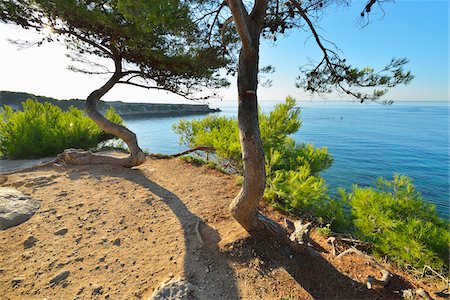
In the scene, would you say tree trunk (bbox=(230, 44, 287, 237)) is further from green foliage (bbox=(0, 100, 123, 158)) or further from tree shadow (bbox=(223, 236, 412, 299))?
green foliage (bbox=(0, 100, 123, 158))

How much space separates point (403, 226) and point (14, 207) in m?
4.78

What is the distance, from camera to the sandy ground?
6.00 feet

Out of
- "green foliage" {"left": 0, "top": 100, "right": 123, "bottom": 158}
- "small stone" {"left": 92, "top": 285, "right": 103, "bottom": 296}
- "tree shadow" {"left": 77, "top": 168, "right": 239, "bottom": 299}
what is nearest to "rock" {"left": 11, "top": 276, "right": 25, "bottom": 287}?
"small stone" {"left": 92, "top": 285, "right": 103, "bottom": 296}

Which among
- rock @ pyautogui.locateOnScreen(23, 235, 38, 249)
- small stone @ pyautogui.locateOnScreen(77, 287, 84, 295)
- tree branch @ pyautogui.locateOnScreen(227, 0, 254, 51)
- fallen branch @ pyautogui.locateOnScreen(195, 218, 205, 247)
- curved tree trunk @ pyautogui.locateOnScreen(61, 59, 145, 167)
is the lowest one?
small stone @ pyautogui.locateOnScreen(77, 287, 84, 295)

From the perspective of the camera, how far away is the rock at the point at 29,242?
2284mm

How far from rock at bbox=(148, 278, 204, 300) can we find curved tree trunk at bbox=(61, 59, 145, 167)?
3.31 metres

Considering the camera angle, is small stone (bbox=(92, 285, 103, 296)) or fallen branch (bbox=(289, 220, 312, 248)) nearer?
small stone (bbox=(92, 285, 103, 296))

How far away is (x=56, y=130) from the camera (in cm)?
565

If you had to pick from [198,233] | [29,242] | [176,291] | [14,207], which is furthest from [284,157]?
[14,207]

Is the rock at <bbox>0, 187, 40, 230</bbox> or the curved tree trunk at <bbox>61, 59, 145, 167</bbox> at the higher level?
the curved tree trunk at <bbox>61, 59, 145, 167</bbox>

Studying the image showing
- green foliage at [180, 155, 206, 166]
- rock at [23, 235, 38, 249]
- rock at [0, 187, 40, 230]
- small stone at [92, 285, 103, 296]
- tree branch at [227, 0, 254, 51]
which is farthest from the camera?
green foliage at [180, 155, 206, 166]

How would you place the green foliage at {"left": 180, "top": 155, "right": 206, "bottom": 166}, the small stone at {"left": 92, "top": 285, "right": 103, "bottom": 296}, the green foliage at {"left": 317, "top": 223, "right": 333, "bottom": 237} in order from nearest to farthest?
the small stone at {"left": 92, "top": 285, "right": 103, "bottom": 296}, the green foliage at {"left": 317, "top": 223, "right": 333, "bottom": 237}, the green foliage at {"left": 180, "top": 155, "right": 206, "bottom": 166}

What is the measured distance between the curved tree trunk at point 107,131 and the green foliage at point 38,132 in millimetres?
1374

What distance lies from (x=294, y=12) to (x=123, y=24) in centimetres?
264
